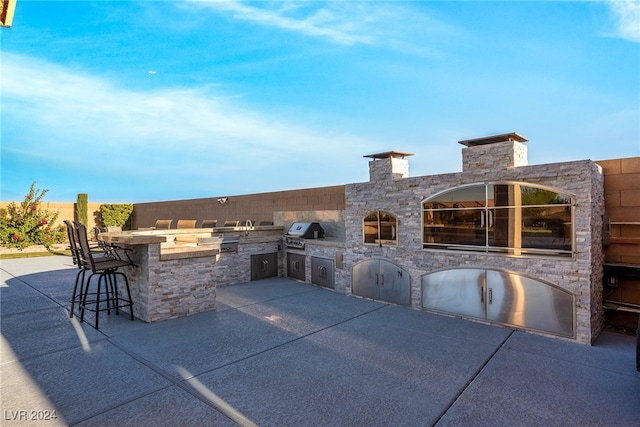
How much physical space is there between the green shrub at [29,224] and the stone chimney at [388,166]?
13.7 m

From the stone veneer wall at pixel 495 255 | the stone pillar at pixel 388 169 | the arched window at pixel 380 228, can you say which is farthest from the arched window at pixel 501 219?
the stone pillar at pixel 388 169

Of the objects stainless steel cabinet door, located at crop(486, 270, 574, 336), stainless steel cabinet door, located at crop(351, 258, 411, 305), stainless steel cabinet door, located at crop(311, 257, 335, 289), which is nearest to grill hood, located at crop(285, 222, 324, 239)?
stainless steel cabinet door, located at crop(311, 257, 335, 289)

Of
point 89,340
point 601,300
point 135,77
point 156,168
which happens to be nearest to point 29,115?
point 135,77

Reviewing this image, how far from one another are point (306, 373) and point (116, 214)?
1578 centimetres

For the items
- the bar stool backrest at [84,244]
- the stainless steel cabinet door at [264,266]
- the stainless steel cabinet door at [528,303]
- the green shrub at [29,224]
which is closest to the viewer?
the stainless steel cabinet door at [528,303]

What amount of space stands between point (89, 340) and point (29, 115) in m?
8.42

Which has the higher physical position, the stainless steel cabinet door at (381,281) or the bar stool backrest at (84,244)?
the bar stool backrest at (84,244)

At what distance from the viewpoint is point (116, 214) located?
50.9 ft

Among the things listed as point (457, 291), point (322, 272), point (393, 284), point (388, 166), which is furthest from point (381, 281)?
point (388, 166)

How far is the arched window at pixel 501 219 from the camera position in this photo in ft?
12.7

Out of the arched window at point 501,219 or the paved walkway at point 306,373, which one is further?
the arched window at point 501,219

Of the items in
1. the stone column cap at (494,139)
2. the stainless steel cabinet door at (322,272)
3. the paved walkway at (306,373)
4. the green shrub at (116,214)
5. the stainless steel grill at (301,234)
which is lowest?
the paved walkway at (306,373)

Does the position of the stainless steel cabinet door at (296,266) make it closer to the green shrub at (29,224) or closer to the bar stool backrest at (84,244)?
the bar stool backrest at (84,244)

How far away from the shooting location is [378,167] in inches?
224
